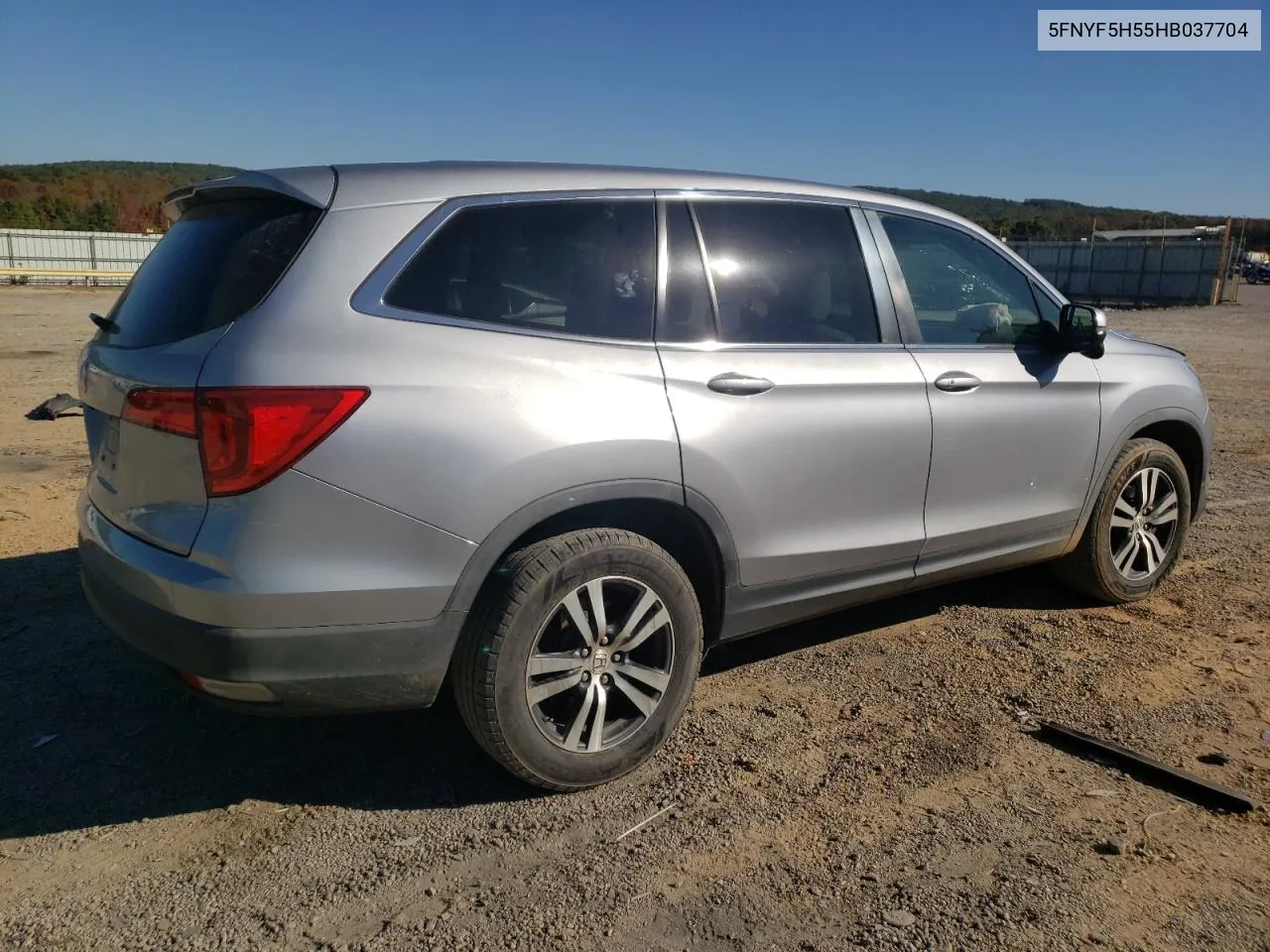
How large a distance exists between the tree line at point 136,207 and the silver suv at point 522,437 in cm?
4181

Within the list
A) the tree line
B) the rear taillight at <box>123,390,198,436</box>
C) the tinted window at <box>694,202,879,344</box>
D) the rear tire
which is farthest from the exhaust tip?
the tree line

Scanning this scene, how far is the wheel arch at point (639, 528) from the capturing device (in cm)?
290

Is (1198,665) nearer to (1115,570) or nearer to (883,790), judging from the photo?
(1115,570)

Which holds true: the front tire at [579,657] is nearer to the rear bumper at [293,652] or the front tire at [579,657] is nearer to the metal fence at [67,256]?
the rear bumper at [293,652]

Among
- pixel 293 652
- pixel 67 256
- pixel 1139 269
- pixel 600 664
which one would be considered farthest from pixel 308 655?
pixel 67 256

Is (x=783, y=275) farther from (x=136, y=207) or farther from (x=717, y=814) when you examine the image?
(x=136, y=207)

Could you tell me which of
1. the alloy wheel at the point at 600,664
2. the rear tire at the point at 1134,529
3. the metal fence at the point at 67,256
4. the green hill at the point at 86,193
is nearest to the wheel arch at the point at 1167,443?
the rear tire at the point at 1134,529

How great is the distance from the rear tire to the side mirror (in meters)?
0.63

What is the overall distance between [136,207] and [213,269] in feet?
262

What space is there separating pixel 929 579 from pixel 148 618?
9.39 ft

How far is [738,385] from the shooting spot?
11.1 ft

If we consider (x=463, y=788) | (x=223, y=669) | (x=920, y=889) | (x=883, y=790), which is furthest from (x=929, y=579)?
(x=223, y=669)

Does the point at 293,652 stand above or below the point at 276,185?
below

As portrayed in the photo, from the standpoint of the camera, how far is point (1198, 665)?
425cm
